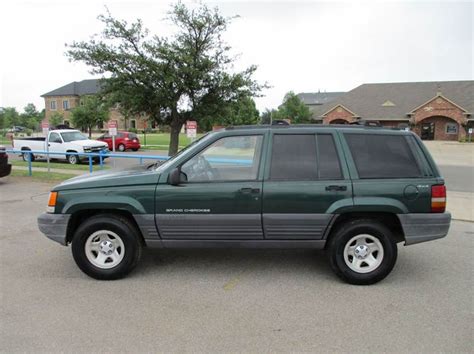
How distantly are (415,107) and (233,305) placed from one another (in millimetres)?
49576

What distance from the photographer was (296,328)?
122 inches

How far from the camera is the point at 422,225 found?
3.91 m

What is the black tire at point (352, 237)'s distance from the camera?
3920mm

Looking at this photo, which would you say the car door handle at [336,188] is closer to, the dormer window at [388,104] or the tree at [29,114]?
the dormer window at [388,104]

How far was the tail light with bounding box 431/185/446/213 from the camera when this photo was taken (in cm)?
390

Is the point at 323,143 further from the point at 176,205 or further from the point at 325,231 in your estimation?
the point at 176,205

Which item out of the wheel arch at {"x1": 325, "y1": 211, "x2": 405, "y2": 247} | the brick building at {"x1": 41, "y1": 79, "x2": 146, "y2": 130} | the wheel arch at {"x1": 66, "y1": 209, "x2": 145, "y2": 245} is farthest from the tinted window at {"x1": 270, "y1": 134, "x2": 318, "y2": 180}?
the brick building at {"x1": 41, "y1": 79, "x2": 146, "y2": 130}

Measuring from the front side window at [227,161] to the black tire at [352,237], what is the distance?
1170 millimetres

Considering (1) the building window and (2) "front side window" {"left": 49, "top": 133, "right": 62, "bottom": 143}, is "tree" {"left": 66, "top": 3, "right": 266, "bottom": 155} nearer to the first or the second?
(2) "front side window" {"left": 49, "top": 133, "right": 62, "bottom": 143}

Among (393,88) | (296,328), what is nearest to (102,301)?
(296,328)

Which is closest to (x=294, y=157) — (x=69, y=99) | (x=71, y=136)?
(x=71, y=136)

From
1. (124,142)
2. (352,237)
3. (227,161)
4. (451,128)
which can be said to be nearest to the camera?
(352,237)

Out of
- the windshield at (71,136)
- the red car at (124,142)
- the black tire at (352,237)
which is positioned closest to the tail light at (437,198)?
the black tire at (352,237)

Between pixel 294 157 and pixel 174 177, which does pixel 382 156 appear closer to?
pixel 294 157
